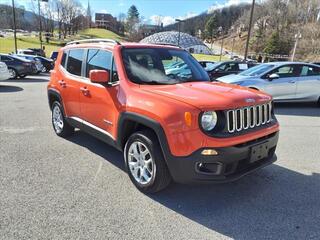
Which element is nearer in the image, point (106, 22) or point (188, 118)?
point (188, 118)

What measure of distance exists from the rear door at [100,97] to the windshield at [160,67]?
27 cm

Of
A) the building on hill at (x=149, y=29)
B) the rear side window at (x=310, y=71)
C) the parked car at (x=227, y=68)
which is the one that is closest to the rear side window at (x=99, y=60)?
the rear side window at (x=310, y=71)

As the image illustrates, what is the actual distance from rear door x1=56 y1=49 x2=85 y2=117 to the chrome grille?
269cm

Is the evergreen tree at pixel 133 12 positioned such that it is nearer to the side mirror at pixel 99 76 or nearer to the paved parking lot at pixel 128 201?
the paved parking lot at pixel 128 201

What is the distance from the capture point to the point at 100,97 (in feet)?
14.3

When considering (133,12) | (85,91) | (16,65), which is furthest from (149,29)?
(85,91)

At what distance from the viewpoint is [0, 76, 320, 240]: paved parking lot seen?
300cm

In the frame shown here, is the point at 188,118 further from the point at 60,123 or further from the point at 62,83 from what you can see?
the point at 60,123

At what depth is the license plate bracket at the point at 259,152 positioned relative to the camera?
11.3 feet

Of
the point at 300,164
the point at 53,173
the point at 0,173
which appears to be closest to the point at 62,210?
the point at 53,173

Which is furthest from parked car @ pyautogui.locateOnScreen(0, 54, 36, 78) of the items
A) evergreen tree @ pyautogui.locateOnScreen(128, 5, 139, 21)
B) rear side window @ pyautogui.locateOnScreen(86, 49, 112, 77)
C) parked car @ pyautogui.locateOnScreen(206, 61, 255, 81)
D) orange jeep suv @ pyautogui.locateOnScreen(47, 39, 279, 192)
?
evergreen tree @ pyautogui.locateOnScreen(128, 5, 139, 21)

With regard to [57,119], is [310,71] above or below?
above

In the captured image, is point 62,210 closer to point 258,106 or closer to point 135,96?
point 135,96

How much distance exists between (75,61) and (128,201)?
9.20 ft
